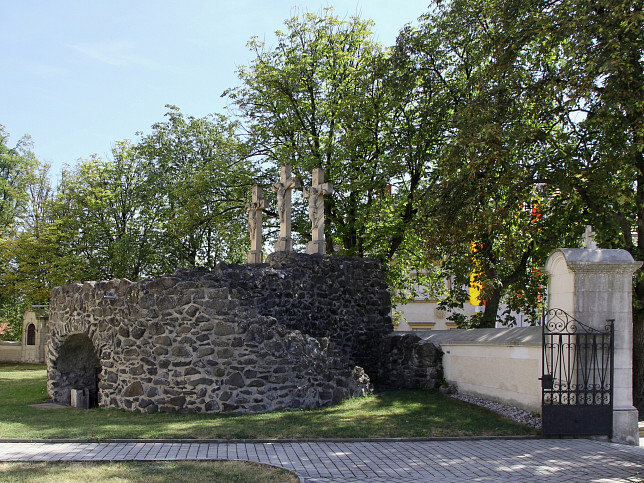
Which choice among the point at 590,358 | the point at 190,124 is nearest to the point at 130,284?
the point at 590,358

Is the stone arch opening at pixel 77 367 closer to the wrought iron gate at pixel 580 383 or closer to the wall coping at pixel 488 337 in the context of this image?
the wall coping at pixel 488 337

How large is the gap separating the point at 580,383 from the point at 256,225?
39.1ft

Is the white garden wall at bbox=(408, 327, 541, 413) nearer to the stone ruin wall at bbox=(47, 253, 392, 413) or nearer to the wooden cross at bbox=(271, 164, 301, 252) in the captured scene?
the stone ruin wall at bbox=(47, 253, 392, 413)

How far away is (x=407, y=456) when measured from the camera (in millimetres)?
8438

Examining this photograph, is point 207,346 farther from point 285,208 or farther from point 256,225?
point 256,225

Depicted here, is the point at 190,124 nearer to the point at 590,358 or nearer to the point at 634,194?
the point at 634,194

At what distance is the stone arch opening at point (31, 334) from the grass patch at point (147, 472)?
1134 inches

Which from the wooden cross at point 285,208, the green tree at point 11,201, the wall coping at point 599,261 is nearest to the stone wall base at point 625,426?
the wall coping at point 599,261

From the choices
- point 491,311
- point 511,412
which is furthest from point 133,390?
point 491,311

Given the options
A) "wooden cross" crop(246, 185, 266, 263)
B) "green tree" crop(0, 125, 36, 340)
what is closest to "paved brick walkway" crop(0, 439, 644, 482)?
"wooden cross" crop(246, 185, 266, 263)

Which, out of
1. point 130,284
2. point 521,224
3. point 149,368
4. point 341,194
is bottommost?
point 149,368

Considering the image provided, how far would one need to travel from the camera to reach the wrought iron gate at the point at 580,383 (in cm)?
951

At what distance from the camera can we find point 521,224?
14.2m

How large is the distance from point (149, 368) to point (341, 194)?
1163 cm
